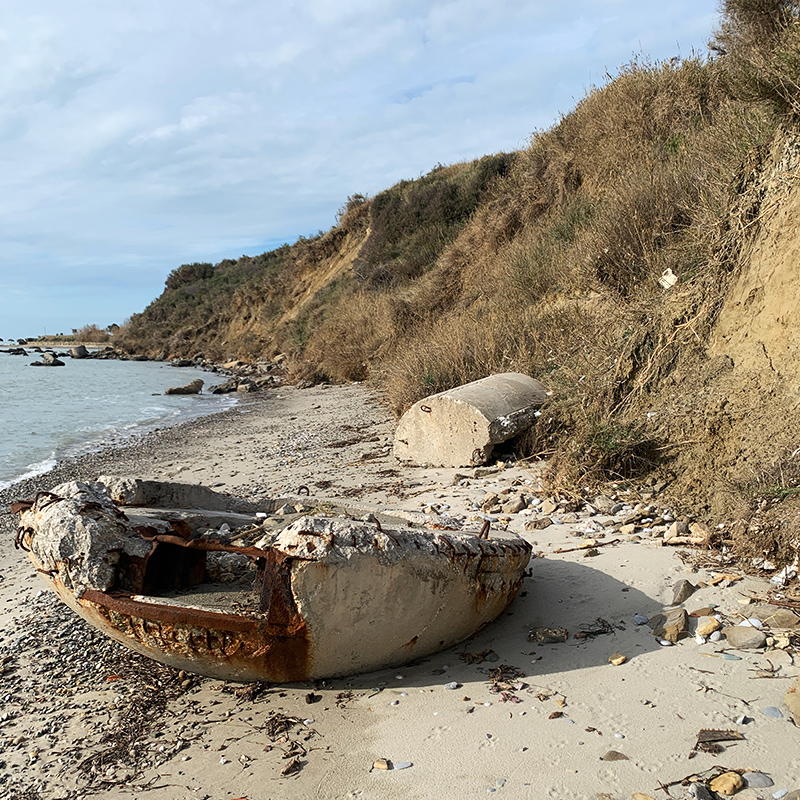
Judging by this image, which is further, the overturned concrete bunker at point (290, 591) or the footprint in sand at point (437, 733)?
the overturned concrete bunker at point (290, 591)

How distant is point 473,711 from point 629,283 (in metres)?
6.91

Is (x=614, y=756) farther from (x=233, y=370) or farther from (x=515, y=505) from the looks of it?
(x=233, y=370)

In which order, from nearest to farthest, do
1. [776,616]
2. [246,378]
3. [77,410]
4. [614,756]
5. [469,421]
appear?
[614,756] < [776,616] < [469,421] < [77,410] < [246,378]

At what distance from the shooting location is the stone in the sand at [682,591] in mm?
3619

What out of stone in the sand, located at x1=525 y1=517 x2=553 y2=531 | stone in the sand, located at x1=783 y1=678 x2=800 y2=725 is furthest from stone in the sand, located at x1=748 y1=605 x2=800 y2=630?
stone in the sand, located at x1=525 y1=517 x2=553 y2=531

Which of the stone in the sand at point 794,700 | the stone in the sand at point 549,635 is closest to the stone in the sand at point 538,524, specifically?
the stone in the sand at point 549,635

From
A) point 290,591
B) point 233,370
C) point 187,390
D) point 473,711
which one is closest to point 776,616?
point 473,711

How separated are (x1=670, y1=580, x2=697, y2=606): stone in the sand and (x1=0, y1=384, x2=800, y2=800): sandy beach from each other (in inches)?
1.5

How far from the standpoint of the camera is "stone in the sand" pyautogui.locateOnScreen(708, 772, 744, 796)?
226cm

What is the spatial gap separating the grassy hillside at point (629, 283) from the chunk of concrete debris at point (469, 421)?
32cm

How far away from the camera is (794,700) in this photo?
2.63 metres

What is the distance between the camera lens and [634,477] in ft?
18.1

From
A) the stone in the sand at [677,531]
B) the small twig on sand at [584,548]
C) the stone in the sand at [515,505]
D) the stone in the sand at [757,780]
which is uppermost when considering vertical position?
the stone in the sand at [515,505]

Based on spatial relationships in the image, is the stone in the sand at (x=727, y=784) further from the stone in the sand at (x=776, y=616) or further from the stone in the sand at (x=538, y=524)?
the stone in the sand at (x=538, y=524)
